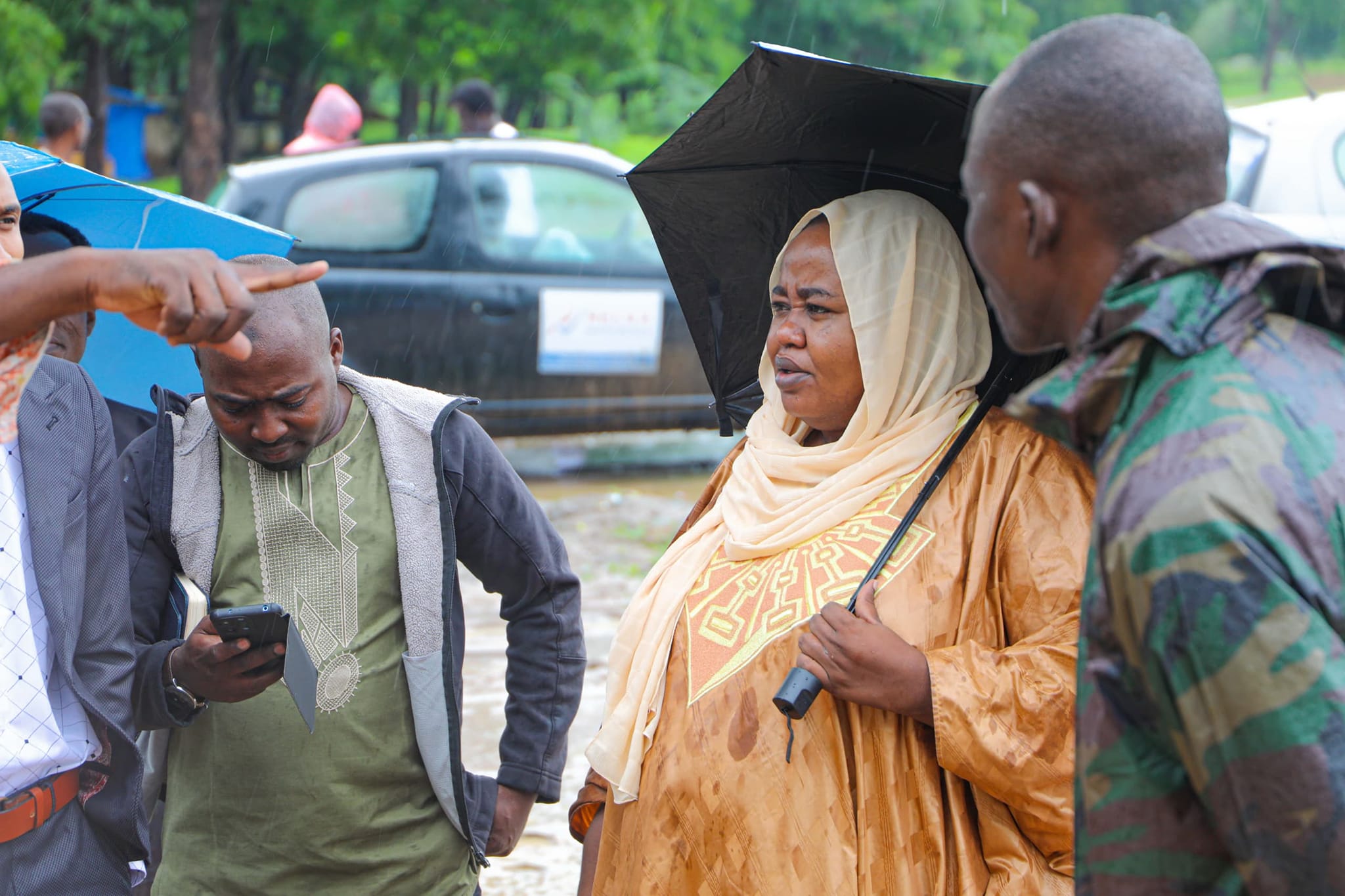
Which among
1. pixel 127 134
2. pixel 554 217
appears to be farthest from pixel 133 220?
pixel 127 134

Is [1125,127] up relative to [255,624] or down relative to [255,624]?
up

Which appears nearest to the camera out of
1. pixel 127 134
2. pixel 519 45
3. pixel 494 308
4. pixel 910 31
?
pixel 494 308

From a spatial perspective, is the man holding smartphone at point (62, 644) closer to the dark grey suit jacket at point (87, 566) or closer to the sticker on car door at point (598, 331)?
the dark grey suit jacket at point (87, 566)

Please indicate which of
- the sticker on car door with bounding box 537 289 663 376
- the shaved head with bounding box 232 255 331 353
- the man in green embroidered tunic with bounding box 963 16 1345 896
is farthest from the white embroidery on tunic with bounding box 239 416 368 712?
the sticker on car door with bounding box 537 289 663 376

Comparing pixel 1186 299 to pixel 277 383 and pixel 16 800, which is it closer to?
pixel 277 383

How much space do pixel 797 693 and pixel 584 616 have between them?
4.18 metres

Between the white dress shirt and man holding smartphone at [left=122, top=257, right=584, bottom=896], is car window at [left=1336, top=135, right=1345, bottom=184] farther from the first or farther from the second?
the white dress shirt

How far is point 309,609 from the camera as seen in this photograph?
2668 mm

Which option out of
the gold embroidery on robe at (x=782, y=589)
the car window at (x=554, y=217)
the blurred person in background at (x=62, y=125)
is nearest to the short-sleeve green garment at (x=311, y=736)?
the gold embroidery on robe at (x=782, y=589)

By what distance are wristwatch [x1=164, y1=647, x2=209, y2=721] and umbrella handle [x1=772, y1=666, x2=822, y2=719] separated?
1142 mm

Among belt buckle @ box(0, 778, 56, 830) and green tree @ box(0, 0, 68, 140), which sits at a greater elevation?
belt buckle @ box(0, 778, 56, 830)

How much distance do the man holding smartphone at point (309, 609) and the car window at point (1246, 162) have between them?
4.74m

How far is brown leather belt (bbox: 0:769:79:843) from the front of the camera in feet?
7.23

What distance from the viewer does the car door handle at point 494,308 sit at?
336 inches
